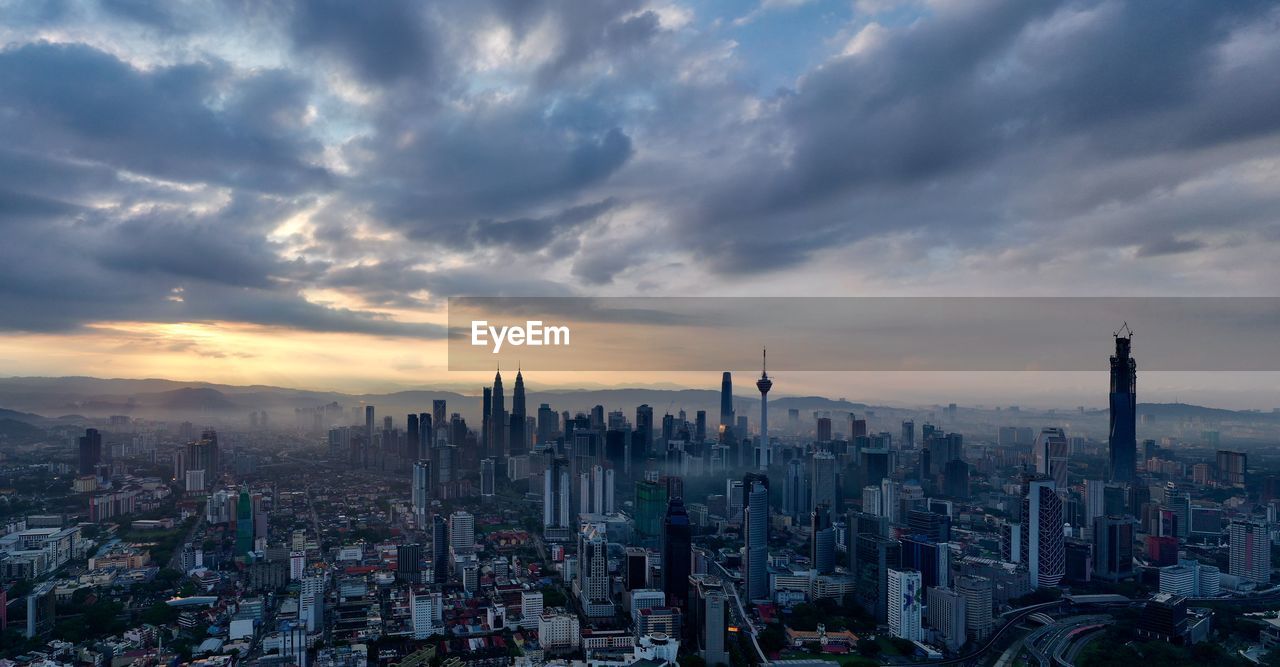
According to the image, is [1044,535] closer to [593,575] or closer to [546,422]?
[593,575]

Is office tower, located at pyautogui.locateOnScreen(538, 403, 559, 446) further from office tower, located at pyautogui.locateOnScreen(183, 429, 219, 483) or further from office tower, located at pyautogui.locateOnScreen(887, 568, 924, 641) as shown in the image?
office tower, located at pyautogui.locateOnScreen(887, 568, 924, 641)

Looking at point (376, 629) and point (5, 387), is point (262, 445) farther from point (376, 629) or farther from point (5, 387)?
point (376, 629)

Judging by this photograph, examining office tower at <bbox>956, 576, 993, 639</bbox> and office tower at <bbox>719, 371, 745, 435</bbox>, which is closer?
office tower at <bbox>956, 576, 993, 639</bbox>

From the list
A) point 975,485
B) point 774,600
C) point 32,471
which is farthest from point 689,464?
point 32,471

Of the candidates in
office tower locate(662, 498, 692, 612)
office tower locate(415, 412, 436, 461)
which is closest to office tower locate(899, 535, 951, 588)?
office tower locate(662, 498, 692, 612)

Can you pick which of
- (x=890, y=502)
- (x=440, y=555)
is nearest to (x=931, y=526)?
(x=890, y=502)

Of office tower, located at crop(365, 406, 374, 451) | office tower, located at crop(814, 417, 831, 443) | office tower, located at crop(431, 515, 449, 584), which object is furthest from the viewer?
office tower, located at crop(814, 417, 831, 443)

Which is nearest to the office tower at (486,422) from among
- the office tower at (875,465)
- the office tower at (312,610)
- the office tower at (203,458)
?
the office tower at (203,458)
